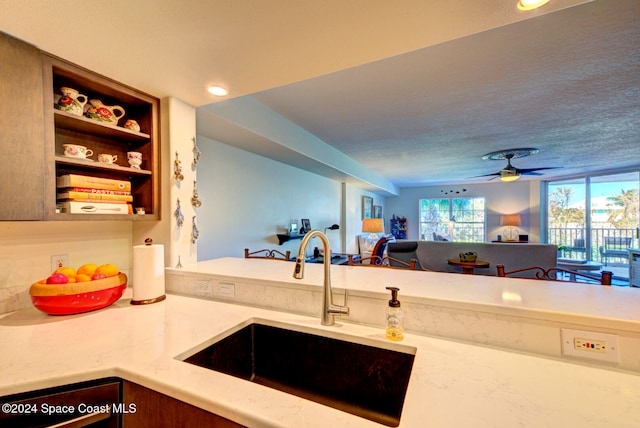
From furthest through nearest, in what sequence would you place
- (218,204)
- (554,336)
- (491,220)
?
(491,220), (218,204), (554,336)

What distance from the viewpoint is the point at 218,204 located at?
2.80 m

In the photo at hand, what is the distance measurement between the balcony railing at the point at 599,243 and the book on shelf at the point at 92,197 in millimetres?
8463

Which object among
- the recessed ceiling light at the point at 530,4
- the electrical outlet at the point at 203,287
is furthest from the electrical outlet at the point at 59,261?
the recessed ceiling light at the point at 530,4

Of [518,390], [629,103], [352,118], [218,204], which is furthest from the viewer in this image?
[352,118]

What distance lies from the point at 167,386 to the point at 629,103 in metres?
4.12

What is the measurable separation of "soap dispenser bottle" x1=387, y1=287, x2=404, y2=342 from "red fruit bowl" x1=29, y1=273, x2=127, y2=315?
4.19 ft

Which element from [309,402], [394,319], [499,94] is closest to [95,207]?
[309,402]

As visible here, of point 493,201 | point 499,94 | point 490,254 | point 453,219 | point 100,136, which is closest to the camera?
point 100,136

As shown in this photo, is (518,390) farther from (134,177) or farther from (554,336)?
(134,177)

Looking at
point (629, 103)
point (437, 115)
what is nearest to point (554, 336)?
point (437, 115)

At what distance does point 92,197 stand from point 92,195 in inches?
0.4

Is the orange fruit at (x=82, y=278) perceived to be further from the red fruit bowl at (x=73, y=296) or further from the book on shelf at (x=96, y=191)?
the book on shelf at (x=96, y=191)

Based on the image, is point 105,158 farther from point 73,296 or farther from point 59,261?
point 73,296

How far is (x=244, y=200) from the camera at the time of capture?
317 cm
